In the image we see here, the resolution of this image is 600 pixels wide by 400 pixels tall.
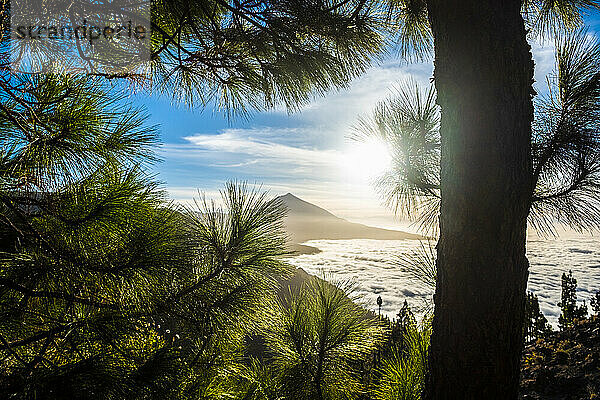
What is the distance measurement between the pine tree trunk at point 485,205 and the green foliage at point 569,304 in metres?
2.94

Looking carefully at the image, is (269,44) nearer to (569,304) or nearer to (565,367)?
(565,367)

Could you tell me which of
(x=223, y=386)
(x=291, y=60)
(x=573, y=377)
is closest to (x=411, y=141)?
(x=291, y=60)

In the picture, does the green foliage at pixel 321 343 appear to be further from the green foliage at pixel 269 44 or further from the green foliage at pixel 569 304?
the green foliage at pixel 569 304

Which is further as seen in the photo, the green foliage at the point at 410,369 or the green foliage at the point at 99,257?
the green foliage at the point at 410,369

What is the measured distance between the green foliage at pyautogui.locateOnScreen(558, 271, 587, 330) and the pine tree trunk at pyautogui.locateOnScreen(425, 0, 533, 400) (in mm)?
2940

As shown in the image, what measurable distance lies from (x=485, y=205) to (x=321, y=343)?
1038 millimetres

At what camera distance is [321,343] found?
1539 mm

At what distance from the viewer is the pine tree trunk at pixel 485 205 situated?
74cm

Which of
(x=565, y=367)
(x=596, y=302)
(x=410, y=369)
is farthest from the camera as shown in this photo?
(x=596, y=302)

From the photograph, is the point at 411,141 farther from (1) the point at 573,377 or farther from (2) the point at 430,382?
(1) the point at 573,377

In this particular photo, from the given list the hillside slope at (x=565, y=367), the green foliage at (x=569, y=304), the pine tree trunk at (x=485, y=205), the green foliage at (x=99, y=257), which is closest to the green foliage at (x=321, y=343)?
the green foliage at (x=99, y=257)

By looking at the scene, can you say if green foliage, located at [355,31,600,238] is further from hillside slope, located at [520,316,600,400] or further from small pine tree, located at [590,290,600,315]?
small pine tree, located at [590,290,600,315]

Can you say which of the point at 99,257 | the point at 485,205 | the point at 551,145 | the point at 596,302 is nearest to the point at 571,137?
the point at 551,145

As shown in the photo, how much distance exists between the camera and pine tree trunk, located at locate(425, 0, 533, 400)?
2.41 ft
